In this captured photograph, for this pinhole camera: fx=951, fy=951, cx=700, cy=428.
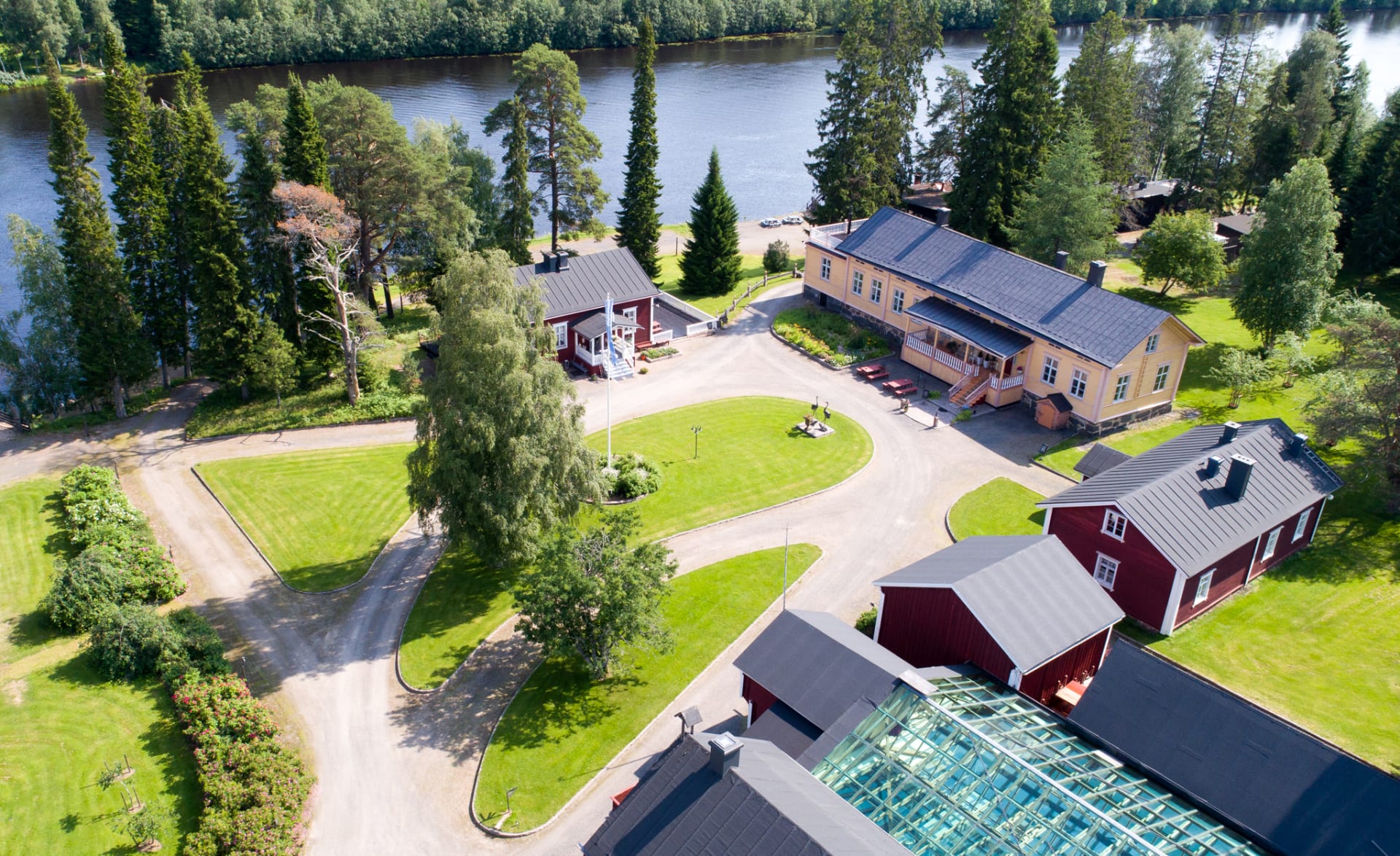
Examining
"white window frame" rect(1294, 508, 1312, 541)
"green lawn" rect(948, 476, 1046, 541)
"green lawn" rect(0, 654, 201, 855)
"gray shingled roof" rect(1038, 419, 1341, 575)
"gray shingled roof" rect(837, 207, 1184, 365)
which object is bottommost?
"green lawn" rect(0, 654, 201, 855)

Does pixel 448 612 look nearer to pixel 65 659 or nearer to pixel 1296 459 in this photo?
pixel 65 659

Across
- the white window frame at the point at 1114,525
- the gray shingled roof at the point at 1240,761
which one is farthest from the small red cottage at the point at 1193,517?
the gray shingled roof at the point at 1240,761

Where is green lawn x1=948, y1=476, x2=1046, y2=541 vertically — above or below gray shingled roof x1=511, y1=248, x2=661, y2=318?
below

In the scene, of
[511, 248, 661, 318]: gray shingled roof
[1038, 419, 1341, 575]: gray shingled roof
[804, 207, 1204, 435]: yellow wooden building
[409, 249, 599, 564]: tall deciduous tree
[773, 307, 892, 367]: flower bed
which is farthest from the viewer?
[773, 307, 892, 367]: flower bed

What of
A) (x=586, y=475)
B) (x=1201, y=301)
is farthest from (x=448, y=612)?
(x=1201, y=301)

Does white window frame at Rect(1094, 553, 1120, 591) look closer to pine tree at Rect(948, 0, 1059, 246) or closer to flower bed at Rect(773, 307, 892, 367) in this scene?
flower bed at Rect(773, 307, 892, 367)

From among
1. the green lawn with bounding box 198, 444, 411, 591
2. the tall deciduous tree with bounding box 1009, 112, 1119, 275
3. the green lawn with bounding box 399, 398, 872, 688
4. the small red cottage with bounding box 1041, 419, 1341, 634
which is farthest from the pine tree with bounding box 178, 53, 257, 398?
the tall deciduous tree with bounding box 1009, 112, 1119, 275
